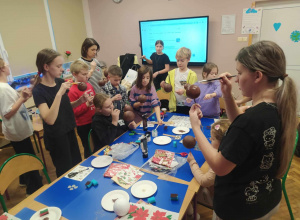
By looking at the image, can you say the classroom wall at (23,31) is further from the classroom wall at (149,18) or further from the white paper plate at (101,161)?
the white paper plate at (101,161)

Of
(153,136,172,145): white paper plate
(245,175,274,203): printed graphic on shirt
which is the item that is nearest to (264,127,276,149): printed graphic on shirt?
(245,175,274,203): printed graphic on shirt

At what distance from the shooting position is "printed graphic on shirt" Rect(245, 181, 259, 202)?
1.17 m

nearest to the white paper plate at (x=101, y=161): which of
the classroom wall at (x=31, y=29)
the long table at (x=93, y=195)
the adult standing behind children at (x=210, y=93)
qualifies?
the long table at (x=93, y=195)

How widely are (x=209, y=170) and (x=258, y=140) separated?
72cm

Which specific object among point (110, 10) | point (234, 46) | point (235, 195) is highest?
point (110, 10)

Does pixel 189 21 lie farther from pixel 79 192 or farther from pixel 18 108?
pixel 79 192

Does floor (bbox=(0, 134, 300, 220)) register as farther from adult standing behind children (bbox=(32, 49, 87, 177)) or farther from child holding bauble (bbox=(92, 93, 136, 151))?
child holding bauble (bbox=(92, 93, 136, 151))

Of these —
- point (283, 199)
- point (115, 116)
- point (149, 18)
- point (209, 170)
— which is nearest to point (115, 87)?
point (115, 116)

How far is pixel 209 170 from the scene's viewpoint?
1665 millimetres

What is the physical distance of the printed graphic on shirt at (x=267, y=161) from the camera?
3.60 ft

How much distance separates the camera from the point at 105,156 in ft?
6.79

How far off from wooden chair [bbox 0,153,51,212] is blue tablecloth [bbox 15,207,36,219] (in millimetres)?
322

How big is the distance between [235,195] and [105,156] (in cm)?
127

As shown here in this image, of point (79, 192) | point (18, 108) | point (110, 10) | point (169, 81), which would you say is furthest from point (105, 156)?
point (110, 10)
